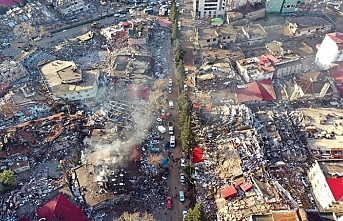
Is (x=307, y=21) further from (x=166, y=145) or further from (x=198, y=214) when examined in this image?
(x=198, y=214)

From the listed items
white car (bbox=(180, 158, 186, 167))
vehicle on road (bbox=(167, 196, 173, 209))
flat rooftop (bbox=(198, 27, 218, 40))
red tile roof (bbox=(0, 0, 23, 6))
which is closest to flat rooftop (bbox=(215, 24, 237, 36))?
flat rooftop (bbox=(198, 27, 218, 40))

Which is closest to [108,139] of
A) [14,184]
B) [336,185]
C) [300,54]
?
[14,184]

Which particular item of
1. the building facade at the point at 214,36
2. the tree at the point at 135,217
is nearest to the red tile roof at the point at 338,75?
the building facade at the point at 214,36

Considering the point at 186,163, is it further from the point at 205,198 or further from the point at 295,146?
the point at 295,146

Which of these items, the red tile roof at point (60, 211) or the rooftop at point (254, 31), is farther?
the rooftop at point (254, 31)

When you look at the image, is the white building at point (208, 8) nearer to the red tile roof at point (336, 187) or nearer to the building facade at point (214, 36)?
the building facade at point (214, 36)
